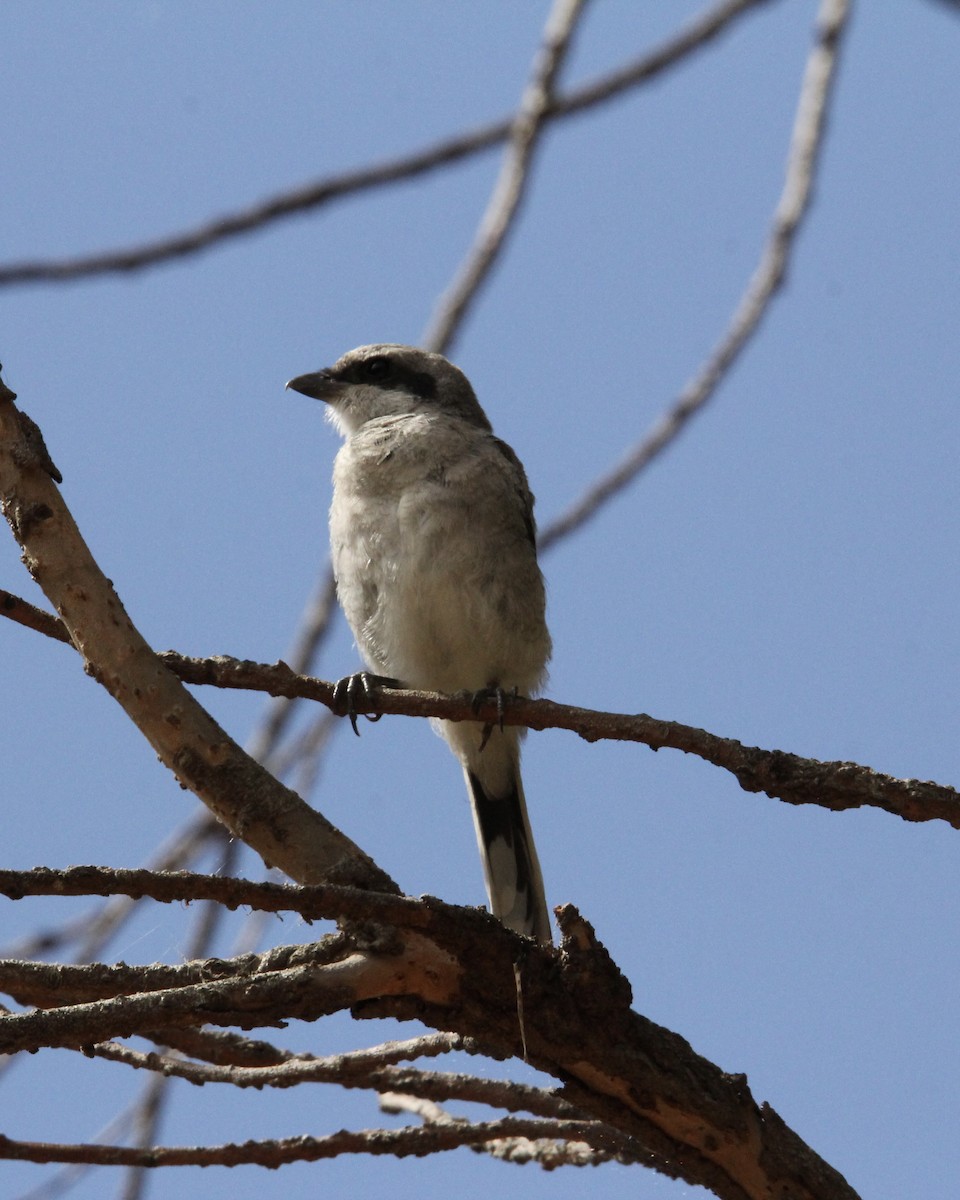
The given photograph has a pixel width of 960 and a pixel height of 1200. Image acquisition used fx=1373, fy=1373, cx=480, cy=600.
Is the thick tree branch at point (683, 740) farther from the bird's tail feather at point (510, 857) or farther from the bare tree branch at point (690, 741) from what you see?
the bird's tail feather at point (510, 857)

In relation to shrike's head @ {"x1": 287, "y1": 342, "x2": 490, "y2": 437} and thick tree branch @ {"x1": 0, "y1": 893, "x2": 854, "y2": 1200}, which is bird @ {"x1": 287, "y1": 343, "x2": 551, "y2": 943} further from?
thick tree branch @ {"x1": 0, "y1": 893, "x2": 854, "y2": 1200}

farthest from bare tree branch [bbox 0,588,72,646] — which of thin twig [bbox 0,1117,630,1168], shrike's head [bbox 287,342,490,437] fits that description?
shrike's head [bbox 287,342,490,437]

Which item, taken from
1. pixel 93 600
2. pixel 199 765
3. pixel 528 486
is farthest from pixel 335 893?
pixel 528 486

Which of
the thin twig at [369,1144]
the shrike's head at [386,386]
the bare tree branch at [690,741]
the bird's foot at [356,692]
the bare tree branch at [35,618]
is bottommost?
the thin twig at [369,1144]

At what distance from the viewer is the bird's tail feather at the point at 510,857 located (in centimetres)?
420

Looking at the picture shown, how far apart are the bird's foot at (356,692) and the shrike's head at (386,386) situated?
113cm

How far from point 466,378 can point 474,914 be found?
3395 millimetres

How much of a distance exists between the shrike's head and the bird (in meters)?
0.29

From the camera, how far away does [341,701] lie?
306cm

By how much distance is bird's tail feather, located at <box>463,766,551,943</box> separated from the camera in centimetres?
420

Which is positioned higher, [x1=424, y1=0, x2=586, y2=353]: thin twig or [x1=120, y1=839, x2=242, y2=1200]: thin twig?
[x1=424, y1=0, x2=586, y2=353]: thin twig

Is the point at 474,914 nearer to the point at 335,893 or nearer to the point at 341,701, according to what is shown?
the point at 335,893

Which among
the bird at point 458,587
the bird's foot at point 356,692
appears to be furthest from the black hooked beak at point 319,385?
the bird's foot at point 356,692

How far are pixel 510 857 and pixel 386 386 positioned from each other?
1933mm
